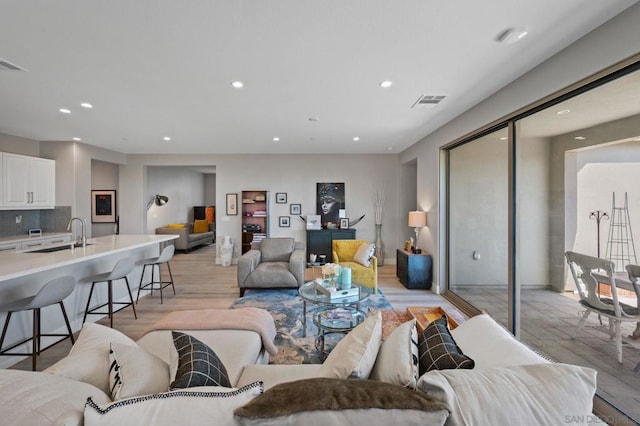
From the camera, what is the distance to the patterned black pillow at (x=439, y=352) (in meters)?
1.16

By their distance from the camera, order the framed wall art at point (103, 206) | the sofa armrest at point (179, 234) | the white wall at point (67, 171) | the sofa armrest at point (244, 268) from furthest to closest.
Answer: the sofa armrest at point (179, 234)
the framed wall art at point (103, 206)
the white wall at point (67, 171)
the sofa armrest at point (244, 268)

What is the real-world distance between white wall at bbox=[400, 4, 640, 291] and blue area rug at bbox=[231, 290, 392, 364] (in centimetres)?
200

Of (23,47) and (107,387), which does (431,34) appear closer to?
(107,387)

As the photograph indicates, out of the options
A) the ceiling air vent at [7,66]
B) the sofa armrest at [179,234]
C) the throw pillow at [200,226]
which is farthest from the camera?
the throw pillow at [200,226]

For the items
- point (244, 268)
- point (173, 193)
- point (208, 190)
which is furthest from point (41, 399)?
point (208, 190)

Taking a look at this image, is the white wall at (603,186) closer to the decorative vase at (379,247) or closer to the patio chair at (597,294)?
the patio chair at (597,294)

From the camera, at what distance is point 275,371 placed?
1.70 meters

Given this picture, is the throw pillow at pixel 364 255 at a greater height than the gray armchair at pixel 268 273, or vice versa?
the throw pillow at pixel 364 255

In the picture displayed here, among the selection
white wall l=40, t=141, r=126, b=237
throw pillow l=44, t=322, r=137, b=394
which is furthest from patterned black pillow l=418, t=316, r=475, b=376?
white wall l=40, t=141, r=126, b=237

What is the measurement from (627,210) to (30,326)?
525 centimetres

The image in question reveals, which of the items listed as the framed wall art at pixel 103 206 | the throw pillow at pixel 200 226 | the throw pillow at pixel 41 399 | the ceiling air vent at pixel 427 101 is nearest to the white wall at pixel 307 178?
the framed wall art at pixel 103 206

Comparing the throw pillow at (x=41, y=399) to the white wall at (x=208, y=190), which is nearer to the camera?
the throw pillow at (x=41, y=399)

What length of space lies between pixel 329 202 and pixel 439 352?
5.79 metres

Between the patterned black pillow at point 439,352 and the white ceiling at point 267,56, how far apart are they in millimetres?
1938
